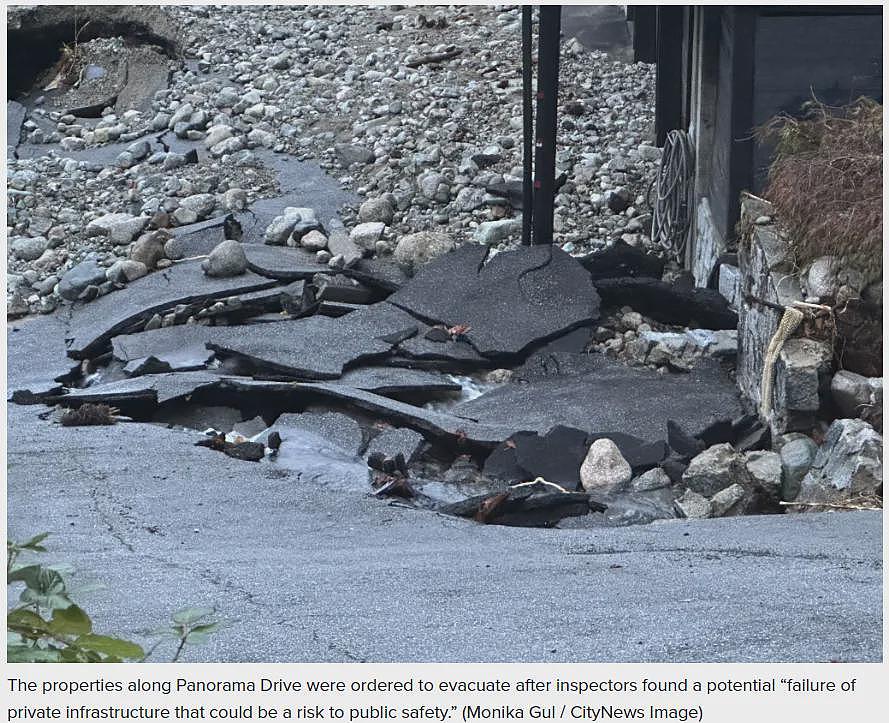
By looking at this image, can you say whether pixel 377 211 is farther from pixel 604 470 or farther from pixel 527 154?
pixel 604 470

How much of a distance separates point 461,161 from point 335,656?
7.57 metres

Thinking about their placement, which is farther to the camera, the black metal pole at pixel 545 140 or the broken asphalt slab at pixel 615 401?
the black metal pole at pixel 545 140

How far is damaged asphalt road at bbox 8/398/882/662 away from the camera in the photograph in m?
3.21

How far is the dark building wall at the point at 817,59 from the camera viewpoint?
6.69 meters

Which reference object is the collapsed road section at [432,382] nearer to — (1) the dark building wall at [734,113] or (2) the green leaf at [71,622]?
(1) the dark building wall at [734,113]

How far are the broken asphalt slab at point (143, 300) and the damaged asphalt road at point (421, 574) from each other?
243cm

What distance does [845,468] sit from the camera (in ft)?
15.5

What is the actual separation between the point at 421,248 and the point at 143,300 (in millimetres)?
2088

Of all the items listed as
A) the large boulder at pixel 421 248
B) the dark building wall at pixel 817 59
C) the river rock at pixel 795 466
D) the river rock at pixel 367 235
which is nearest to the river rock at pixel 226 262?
the river rock at pixel 367 235

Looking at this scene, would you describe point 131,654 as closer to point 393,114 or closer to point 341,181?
point 341,181

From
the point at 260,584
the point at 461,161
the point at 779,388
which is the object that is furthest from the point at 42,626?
the point at 461,161

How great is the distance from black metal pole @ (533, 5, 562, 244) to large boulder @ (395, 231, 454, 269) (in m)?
0.90

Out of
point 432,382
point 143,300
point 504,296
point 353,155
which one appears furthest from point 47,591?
point 353,155

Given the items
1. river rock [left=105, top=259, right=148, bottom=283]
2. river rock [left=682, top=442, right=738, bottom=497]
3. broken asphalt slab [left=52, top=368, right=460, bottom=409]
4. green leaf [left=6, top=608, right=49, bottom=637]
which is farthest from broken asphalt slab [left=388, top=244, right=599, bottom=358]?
green leaf [left=6, top=608, right=49, bottom=637]
